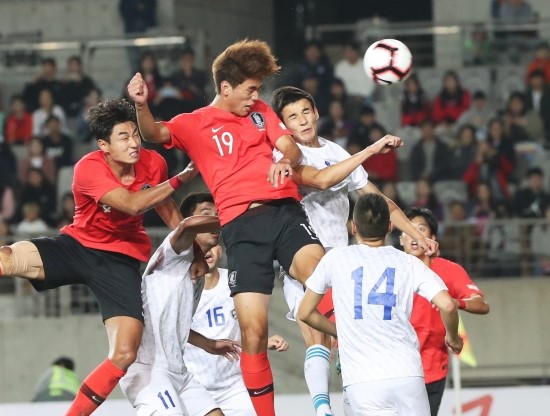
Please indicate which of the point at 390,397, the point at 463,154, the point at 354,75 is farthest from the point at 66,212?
the point at 390,397

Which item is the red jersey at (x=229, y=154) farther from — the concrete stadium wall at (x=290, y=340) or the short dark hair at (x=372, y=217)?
the concrete stadium wall at (x=290, y=340)

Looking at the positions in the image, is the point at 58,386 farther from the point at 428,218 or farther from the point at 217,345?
the point at 428,218

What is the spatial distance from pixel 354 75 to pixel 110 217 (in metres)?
9.41

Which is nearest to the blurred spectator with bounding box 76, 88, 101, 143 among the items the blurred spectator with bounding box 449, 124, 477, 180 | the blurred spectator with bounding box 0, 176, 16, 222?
the blurred spectator with bounding box 0, 176, 16, 222

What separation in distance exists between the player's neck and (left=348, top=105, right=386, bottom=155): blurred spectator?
6641mm

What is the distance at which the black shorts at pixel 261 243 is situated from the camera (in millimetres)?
7637

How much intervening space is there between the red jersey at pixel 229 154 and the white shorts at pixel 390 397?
140 cm

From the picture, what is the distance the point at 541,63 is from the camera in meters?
16.8

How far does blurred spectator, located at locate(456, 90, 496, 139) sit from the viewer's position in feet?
53.9

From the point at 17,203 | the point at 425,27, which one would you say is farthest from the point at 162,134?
the point at 425,27

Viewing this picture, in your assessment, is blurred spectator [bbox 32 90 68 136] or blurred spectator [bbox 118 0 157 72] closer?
blurred spectator [bbox 32 90 68 136]

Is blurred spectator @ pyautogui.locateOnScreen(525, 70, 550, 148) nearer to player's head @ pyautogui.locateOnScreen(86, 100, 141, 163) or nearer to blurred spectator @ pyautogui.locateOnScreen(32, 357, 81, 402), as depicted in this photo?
blurred spectator @ pyautogui.locateOnScreen(32, 357, 81, 402)

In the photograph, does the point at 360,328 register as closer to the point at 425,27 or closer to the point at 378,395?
the point at 378,395

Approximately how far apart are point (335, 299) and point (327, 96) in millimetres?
9919
